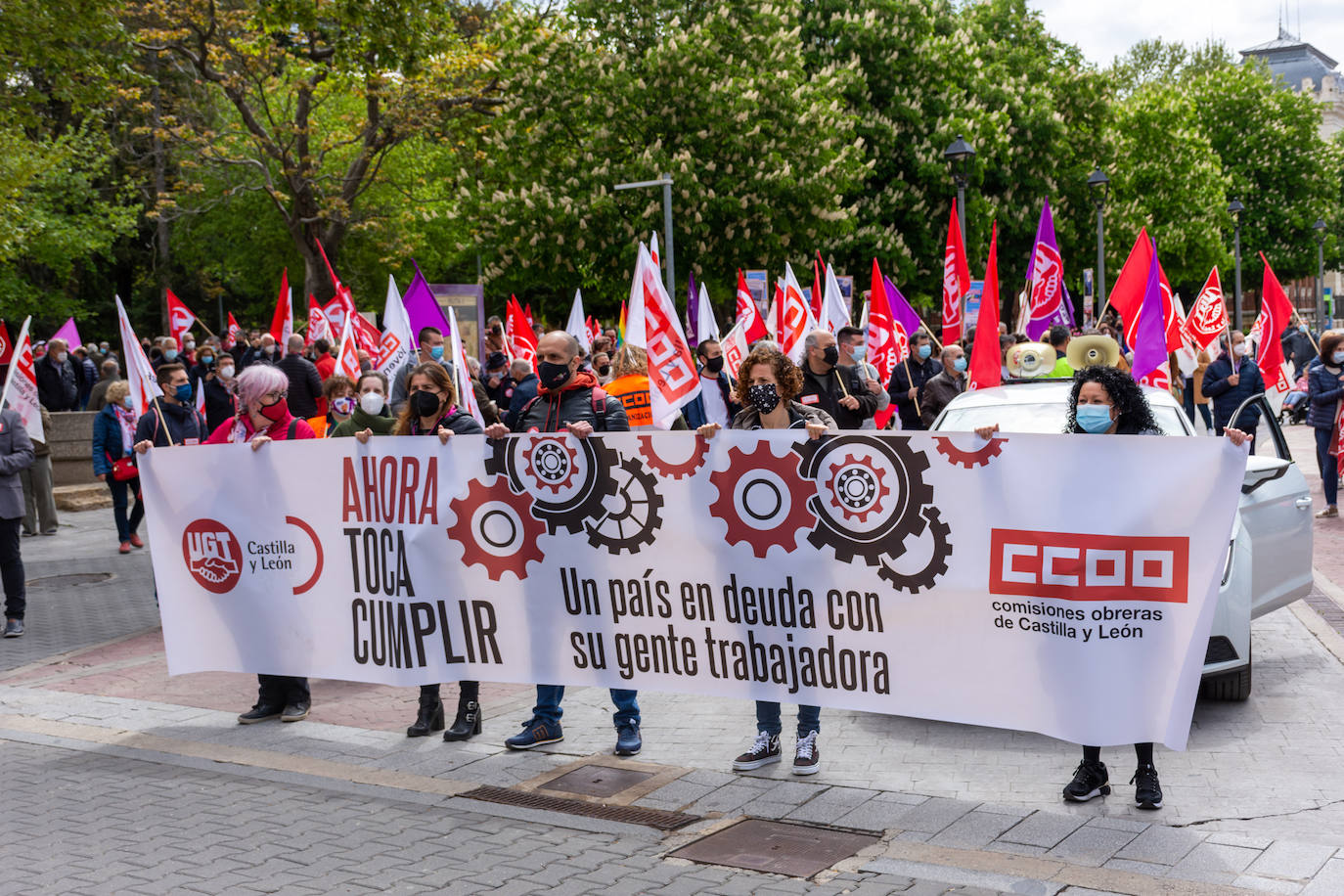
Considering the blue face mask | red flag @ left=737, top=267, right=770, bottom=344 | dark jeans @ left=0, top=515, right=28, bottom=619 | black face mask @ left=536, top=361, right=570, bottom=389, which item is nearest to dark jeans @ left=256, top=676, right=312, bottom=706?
black face mask @ left=536, top=361, right=570, bottom=389

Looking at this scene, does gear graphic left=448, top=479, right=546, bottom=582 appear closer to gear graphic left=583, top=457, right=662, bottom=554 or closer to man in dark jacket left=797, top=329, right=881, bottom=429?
gear graphic left=583, top=457, right=662, bottom=554

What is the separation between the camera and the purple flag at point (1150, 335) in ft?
43.7

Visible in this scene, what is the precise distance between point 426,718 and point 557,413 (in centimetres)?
173

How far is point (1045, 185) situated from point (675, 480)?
37762 millimetres

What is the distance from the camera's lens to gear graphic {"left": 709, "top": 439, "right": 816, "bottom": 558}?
20.1 ft

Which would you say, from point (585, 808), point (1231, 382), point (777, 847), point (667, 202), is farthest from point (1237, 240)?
point (777, 847)

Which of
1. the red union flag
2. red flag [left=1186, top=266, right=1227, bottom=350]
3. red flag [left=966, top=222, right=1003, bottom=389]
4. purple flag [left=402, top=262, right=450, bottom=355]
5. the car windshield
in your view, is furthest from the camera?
red flag [left=1186, top=266, right=1227, bottom=350]

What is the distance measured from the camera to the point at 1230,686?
716cm

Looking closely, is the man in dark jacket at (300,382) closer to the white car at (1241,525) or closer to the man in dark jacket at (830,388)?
the man in dark jacket at (830,388)

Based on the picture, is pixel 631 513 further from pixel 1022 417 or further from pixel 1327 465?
pixel 1327 465

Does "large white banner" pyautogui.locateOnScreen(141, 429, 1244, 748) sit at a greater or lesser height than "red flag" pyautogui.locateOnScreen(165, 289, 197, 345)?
lesser

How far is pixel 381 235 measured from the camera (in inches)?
1596

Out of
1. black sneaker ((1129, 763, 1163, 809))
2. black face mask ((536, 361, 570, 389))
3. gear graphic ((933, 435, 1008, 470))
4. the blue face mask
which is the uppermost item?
black face mask ((536, 361, 570, 389))

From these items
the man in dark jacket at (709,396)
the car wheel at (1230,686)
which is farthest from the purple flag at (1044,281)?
the car wheel at (1230,686)
